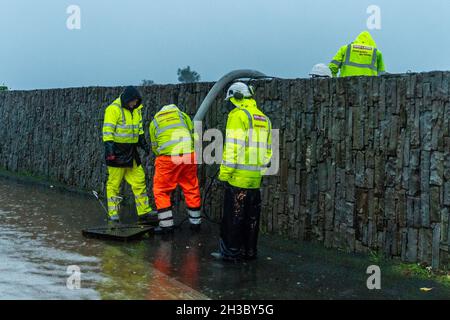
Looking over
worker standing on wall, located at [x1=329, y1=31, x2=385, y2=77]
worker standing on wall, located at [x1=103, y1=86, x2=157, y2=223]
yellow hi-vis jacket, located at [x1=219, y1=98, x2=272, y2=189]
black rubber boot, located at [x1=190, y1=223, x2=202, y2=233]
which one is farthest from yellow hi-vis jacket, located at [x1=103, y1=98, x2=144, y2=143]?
worker standing on wall, located at [x1=329, y1=31, x2=385, y2=77]

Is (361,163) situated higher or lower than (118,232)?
higher

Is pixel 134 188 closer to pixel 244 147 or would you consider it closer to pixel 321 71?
pixel 244 147

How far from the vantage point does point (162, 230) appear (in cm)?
895

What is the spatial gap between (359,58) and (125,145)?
4.50m

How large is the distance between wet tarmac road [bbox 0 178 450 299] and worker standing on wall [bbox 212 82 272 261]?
11.2 inches

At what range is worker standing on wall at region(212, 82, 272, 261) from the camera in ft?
23.2

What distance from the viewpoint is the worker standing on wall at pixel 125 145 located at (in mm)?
9287

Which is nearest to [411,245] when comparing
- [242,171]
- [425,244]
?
[425,244]

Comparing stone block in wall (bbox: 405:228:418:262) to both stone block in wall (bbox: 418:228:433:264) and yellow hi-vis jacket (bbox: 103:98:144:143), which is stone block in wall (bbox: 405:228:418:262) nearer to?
stone block in wall (bbox: 418:228:433:264)

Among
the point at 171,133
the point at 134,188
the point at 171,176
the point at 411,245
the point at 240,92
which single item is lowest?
the point at 411,245

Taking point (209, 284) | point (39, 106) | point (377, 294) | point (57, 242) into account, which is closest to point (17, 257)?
point (57, 242)

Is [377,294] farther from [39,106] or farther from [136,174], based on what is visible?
[39,106]

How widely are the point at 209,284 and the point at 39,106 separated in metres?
11.5

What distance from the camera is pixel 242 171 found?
7133 millimetres
